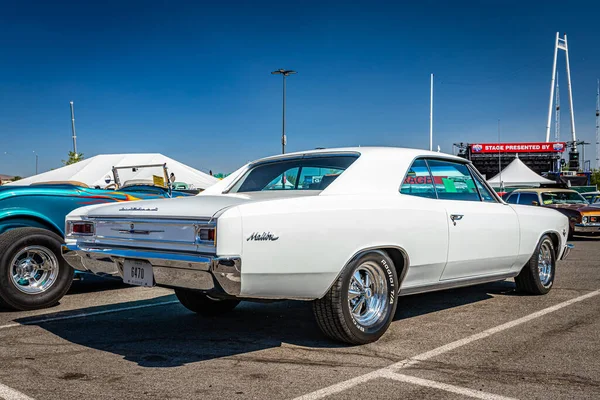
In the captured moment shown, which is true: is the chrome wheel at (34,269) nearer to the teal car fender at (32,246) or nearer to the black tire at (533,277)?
the teal car fender at (32,246)

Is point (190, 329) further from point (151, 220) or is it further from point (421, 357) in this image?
point (421, 357)

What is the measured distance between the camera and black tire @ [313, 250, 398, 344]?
13.3ft

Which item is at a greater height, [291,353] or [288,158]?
[288,158]

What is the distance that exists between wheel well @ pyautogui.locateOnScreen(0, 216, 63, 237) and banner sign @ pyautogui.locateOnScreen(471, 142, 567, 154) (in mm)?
69401

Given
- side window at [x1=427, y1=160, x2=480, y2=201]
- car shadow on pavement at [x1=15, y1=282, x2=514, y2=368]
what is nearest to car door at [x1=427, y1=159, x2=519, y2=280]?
side window at [x1=427, y1=160, x2=480, y2=201]

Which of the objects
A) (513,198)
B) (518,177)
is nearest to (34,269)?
(513,198)

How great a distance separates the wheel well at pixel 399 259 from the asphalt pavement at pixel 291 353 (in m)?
0.50

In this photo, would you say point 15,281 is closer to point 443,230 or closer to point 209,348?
point 209,348

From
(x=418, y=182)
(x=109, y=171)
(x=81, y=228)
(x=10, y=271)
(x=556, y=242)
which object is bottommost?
(x=10, y=271)

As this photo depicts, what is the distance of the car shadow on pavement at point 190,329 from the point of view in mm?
4184

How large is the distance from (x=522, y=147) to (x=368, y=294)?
71671mm

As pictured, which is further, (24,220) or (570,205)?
(570,205)

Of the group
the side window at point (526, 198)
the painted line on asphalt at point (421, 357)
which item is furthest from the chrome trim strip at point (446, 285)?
the side window at point (526, 198)

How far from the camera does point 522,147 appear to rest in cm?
7088
